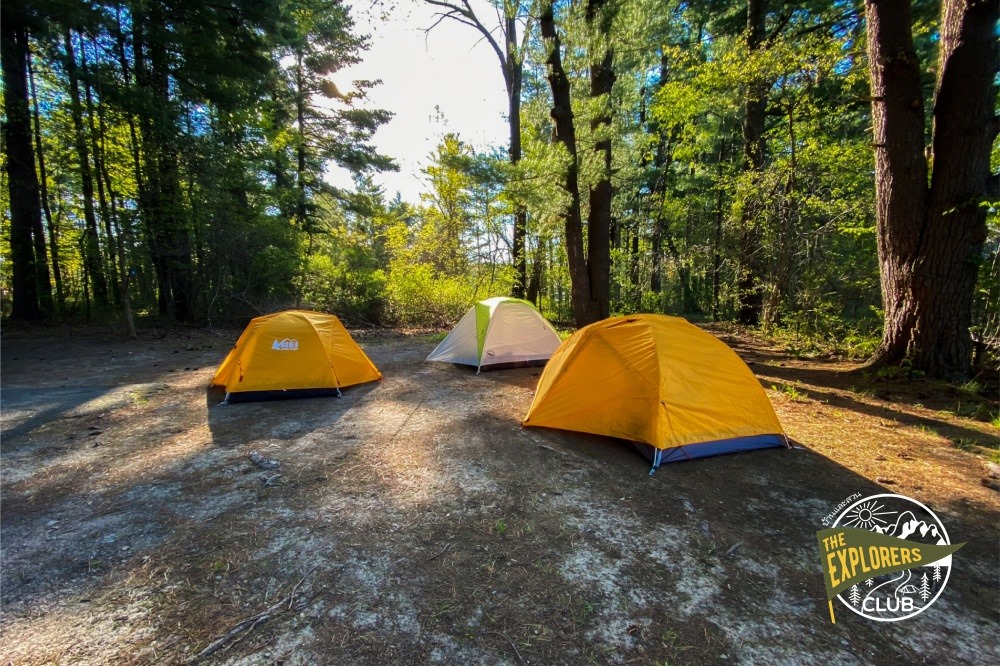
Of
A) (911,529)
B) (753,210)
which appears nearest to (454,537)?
(911,529)

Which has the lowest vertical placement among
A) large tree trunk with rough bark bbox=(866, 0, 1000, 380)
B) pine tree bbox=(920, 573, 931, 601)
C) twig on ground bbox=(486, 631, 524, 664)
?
pine tree bbox=(920, 573, 931, 601)

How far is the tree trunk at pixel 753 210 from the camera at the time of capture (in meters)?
9.80

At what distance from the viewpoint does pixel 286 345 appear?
5684 mm

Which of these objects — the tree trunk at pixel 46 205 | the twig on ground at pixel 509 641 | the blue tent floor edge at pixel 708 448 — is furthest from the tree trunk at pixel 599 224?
the tree trunk at pixel 46 205

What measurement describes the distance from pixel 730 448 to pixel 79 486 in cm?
542

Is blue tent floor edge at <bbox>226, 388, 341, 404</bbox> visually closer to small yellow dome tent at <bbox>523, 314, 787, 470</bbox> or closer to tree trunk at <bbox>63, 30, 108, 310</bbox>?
small yellow dome tent at <bbox>523, 314, 787, 470</bbox>

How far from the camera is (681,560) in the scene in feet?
8.36

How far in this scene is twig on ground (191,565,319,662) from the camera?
1889 millimetres

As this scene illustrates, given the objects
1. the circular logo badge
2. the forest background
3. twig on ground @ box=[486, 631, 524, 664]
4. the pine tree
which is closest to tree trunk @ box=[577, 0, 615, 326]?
the forest background

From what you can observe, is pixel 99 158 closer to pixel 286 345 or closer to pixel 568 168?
pixel 286 345

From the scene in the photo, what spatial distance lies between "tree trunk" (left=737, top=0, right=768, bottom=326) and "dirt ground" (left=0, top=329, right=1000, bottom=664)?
582cm

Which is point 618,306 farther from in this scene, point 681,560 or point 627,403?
point 681,560

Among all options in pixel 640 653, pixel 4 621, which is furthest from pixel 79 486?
pixel 640 653

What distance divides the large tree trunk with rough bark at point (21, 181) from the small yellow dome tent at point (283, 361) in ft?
33.2
